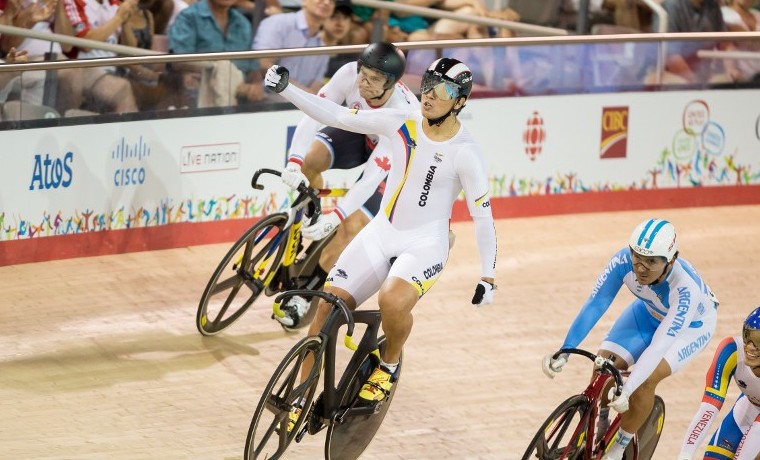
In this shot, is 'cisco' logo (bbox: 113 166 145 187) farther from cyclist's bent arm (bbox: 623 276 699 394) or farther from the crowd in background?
cyclist's bent arm (bbox: 623 276 699 394)

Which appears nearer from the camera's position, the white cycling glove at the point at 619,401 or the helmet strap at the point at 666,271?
the white cycling glove at the point at 619,401

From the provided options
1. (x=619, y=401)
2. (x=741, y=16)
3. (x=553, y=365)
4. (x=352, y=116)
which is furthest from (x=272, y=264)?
(x=741, y=16)

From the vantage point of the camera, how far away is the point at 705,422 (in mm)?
6270

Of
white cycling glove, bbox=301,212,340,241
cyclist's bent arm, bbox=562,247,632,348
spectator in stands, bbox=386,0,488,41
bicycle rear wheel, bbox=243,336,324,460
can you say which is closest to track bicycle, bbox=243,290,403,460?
bicycle rear wheel, bbox=243,336,324,460

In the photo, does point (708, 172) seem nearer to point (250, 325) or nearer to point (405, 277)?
point (250, 325)

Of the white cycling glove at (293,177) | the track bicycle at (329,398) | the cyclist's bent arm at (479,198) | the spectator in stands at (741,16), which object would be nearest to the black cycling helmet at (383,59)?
the white cycling glove at (293,177)

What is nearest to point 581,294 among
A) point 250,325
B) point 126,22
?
point 250,325

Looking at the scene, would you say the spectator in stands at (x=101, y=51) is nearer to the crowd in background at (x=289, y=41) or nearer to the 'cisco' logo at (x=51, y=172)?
the crowd in background at (x=289, y=41)

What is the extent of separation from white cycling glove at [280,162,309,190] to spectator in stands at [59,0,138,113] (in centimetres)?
214

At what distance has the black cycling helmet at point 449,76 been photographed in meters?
6.64

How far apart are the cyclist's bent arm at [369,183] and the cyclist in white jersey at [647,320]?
5.49ft

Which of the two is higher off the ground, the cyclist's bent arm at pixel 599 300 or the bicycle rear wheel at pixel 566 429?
the cyclist's bent arm at pixel 599 300

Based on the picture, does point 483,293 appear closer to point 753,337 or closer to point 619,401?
point 619,401

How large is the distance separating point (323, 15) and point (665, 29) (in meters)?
3.23
